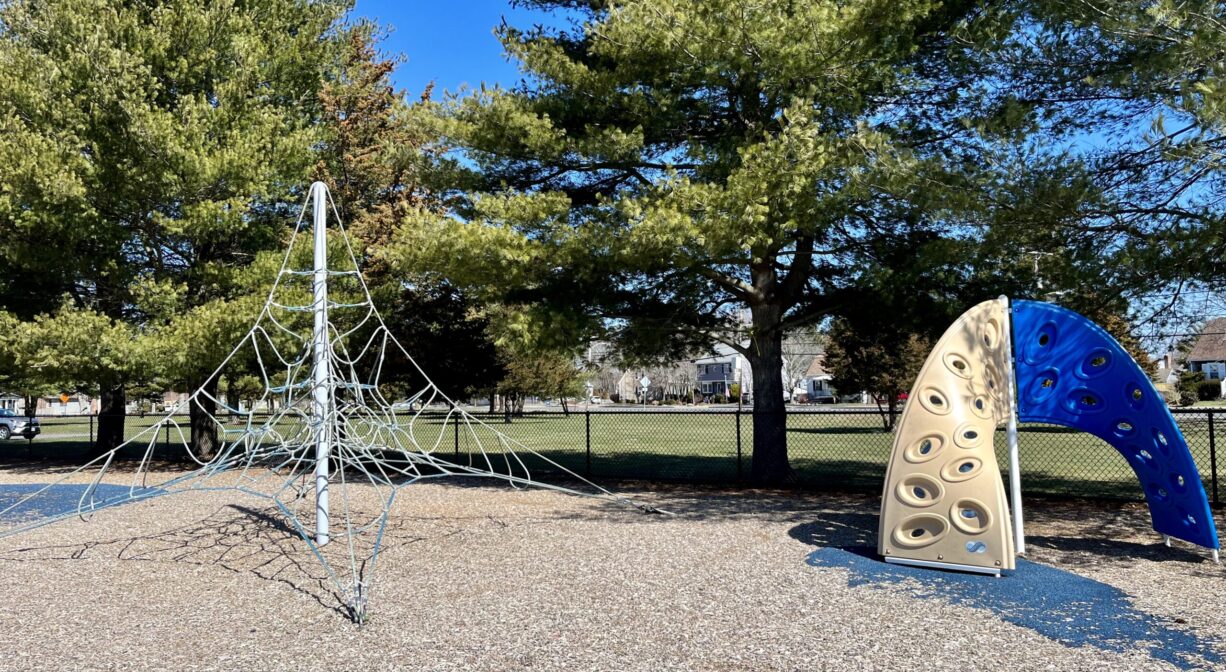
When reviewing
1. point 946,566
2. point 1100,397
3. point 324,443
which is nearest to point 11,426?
point 324,443

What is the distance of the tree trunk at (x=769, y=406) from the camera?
44.5ft

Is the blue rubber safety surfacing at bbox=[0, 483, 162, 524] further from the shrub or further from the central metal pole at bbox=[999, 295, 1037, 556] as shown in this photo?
the shrub

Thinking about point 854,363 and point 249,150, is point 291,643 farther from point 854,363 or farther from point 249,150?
point 854,363

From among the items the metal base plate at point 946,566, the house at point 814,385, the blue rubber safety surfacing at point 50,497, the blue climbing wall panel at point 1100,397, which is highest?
the house at point 814,385

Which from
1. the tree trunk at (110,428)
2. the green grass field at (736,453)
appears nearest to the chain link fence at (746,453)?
the green grass field at (736,453)

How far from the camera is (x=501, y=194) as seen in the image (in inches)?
494

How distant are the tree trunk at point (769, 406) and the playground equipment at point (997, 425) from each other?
5.77 metres

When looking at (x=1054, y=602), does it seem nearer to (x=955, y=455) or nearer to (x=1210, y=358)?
(x=955, y=455)

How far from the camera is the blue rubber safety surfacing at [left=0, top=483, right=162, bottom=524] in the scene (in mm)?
11649

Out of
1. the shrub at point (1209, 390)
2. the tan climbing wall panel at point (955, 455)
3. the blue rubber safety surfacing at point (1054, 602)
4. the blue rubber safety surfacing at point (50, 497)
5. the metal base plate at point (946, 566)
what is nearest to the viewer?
the blue rubber safety surfacing at point (1054, 602)

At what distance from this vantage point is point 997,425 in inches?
297

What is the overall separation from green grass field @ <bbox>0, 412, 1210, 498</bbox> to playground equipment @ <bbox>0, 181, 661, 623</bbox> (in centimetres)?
79

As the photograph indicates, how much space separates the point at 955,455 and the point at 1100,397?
160 cm

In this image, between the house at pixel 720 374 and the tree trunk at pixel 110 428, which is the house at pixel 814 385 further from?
the tree trunk at pixel 110 428
